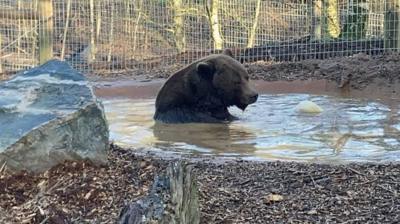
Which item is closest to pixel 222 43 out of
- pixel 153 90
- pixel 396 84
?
pixel 153 90

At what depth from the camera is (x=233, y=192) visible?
14.8 feet

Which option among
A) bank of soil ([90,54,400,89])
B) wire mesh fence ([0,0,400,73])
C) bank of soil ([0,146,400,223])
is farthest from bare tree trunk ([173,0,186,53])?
bank of soil ([0,146,400,223])

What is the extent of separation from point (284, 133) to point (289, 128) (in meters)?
0.29

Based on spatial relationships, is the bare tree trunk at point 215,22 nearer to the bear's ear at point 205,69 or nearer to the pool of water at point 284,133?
the pool of water at point 284,133

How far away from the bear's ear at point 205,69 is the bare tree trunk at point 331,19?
5467 mm

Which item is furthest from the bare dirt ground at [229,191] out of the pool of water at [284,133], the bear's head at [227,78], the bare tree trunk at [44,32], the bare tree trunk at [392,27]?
the bare tree trunk at [44,32]

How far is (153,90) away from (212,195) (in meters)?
6.28

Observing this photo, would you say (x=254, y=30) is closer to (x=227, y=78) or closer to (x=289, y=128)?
(x=227, y=78)

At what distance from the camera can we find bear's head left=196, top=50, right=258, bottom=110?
7.80 m

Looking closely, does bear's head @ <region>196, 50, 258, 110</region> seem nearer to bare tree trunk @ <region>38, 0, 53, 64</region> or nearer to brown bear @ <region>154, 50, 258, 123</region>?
brown bear @ <region>154, 50, 258, 123</region>

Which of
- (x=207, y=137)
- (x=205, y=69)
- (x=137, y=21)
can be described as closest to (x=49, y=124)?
(x=207, y=137)

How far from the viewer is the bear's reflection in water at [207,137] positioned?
626 centimetres

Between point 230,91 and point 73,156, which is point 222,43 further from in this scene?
point 73,156

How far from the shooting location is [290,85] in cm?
1016
